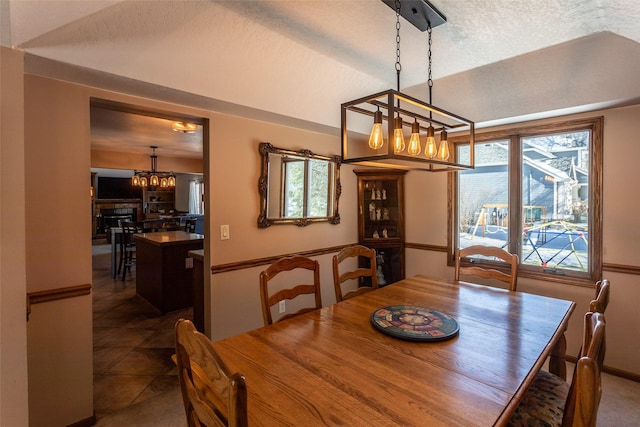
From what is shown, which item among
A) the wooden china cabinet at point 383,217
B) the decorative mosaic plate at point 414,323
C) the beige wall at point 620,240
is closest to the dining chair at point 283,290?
the decorative mosaic plate at point 414,323

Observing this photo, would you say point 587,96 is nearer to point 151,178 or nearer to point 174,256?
point 174,256

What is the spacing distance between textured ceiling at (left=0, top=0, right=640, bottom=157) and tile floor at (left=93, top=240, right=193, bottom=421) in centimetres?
224

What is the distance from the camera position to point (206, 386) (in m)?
0.99

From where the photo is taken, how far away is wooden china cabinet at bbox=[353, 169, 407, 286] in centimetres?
390

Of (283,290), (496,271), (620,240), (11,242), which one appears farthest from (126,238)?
(620,240)

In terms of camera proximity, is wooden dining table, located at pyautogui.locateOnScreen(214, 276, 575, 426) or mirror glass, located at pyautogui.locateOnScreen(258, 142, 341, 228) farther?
mirror glass, located at pyautogui.locateOnScreen(258, 142, 341, 228)

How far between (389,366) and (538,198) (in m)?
2.75

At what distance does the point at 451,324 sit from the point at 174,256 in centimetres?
341

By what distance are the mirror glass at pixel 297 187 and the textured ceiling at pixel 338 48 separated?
1.50 feet

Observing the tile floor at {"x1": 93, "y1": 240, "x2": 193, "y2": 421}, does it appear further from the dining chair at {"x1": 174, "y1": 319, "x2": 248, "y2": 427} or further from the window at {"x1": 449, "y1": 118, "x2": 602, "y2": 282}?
the window at {"x1": 449, "y1": 118, "x2": 602, "y2": 282}

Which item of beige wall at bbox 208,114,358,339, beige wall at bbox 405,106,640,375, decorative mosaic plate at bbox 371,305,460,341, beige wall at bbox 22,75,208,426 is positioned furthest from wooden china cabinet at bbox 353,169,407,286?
beige wall at bbox 22,75,208,426

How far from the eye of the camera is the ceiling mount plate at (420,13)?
5.13ft

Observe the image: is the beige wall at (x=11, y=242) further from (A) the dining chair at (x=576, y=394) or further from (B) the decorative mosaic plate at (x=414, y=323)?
(A) the dining chair at (x=576, y=394)

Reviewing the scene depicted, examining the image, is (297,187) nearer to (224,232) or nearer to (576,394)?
(224,232)
